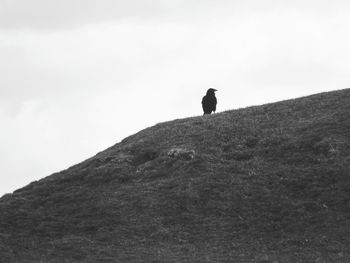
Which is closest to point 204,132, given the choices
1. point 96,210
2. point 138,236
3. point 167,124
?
point 167,124

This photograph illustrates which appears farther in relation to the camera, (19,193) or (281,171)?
(19,193)

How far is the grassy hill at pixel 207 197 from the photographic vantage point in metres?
24.8

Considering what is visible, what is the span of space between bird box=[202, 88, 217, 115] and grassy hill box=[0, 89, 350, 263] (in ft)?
19.3

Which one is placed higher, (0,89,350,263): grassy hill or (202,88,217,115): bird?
(202,88,217,115): bird

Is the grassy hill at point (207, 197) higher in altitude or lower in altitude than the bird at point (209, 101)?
lower

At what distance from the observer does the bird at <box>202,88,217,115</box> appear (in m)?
48.8

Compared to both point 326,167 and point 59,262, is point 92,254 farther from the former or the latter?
point 326,167

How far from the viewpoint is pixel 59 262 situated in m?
23.6

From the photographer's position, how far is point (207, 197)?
3044cm

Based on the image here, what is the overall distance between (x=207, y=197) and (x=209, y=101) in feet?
63.0

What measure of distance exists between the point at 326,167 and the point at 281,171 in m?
2.15

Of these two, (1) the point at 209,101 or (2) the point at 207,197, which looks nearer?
(2) the point at 207,197

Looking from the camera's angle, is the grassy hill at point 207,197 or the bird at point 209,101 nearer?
the grassy hill at point 207,197

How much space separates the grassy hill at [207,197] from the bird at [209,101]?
589 centimetres
